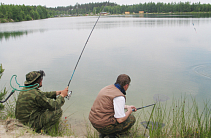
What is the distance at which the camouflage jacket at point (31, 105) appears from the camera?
2.37 meters

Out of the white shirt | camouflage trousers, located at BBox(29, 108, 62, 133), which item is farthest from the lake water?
the white shirt

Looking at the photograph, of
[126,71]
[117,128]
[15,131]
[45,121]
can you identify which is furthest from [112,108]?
[126,71]

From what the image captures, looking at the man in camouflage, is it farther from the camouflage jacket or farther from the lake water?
the lake water

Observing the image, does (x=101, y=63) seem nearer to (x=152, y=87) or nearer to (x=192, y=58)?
(x=152, y=87)

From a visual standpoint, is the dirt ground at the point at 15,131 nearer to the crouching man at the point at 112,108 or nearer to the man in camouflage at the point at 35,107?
the man in camouflage at the point at 35,107

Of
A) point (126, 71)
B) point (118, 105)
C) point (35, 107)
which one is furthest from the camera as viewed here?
point (126, 71)

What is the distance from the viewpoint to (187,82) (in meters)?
5.36

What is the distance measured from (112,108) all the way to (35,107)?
3.15ft

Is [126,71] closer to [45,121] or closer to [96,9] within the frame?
[45,121]

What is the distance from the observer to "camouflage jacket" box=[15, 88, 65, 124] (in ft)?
7.77

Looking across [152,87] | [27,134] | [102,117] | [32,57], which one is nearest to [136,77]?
[152,87]

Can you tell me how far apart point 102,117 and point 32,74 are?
100 cm

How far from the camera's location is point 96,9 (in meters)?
109

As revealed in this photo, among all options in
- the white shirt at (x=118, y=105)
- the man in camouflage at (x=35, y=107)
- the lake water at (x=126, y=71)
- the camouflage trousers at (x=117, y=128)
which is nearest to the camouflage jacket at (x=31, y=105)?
the man in camouflage at (x=35, y=107)
